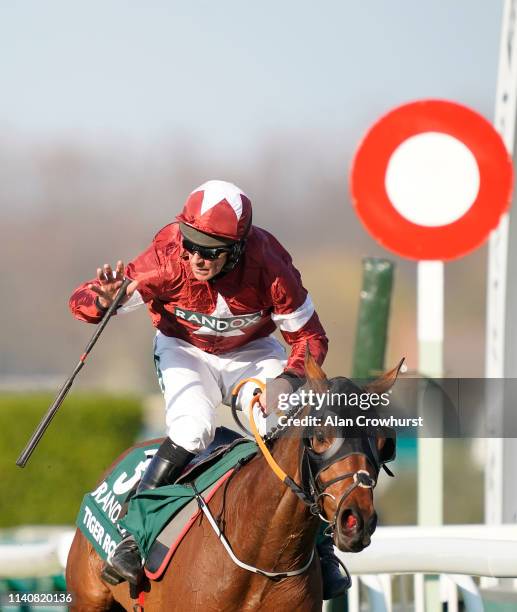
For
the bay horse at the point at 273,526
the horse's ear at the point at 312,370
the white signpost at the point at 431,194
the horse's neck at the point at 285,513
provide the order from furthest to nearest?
1. the white signpost at the point at 431,194
2. the horse's neck at the point at 285,513
3. the horse's ear at the point at 312,370
4. the bay horse at the point at 273,526

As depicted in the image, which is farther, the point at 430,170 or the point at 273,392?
the point at 430,170

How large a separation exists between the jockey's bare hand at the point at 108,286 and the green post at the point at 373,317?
5.33 feet

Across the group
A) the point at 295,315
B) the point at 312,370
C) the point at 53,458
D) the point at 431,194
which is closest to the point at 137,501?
the point at 295,315

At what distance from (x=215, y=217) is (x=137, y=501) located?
48.6 inches

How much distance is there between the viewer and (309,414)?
4.74 m

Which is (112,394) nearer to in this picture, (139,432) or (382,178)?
(139,432)

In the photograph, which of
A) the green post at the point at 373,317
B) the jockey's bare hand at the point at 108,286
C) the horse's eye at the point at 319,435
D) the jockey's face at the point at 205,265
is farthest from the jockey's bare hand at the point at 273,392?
the green post at the point at 373,317

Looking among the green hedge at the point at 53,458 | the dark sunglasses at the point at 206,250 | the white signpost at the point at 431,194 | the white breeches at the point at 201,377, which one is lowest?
the white breeches at the point at 201,377

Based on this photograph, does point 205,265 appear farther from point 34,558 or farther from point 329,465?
point 34,558

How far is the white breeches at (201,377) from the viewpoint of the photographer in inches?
224

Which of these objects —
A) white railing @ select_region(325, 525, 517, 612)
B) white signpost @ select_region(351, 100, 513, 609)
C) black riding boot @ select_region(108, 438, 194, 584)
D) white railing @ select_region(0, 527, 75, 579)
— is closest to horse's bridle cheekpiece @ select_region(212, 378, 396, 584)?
black riding boot @ select_region(108, 438, 194, 584)

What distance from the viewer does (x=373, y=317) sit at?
270 inches

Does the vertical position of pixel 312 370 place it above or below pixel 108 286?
below

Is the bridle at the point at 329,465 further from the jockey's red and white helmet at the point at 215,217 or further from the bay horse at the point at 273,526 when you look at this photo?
the jockey's red and white helmet at the point at 215,217
